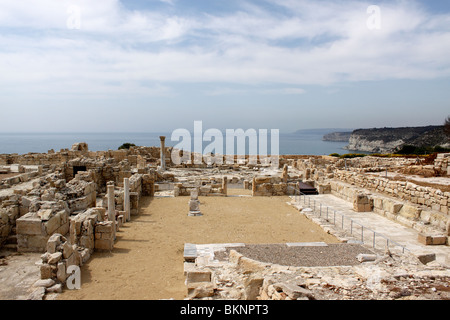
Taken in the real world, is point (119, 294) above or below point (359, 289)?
below

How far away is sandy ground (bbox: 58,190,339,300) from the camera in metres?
6.57

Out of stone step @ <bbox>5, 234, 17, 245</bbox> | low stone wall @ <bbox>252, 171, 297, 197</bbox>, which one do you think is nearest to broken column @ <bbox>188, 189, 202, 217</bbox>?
low stone wall @ <bbox>252, 171, 297, 197</bbox>

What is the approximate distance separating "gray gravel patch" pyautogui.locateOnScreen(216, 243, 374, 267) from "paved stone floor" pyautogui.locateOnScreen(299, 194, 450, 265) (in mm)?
1367

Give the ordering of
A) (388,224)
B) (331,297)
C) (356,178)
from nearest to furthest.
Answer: (331,297) → (388,224) → (356,178)

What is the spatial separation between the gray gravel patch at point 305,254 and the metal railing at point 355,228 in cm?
77

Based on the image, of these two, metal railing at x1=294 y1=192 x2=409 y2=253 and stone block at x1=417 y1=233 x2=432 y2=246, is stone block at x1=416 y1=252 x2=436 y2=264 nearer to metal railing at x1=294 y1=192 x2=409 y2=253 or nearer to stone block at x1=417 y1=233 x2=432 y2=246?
metal railing at x1=294 y1=192 x2=409 y2=253

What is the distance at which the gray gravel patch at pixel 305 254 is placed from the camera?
7.52 metres

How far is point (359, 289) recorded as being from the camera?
5336 millimetres

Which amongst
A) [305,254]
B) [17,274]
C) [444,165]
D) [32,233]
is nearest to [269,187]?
[305,254]

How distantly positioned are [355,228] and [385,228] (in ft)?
3.01

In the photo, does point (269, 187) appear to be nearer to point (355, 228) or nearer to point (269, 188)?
point (269, 188)

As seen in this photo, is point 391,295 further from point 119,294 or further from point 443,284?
point 119,294
